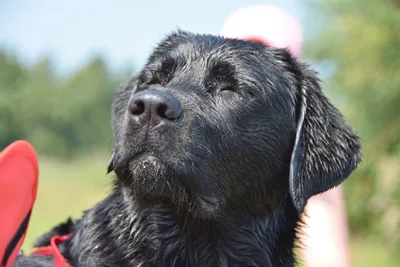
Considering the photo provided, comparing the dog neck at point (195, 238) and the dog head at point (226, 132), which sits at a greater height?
the dog head at point (226, 132)

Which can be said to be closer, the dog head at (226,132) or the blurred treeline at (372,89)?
the dog head at (226,132)

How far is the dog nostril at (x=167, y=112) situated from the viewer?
280 centimetres

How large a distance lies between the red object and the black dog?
0.38 meters

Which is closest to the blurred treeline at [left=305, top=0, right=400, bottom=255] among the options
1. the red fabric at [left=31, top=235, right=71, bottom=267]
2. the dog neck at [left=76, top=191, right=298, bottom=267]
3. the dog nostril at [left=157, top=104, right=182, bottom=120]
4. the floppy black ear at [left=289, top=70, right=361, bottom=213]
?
the floppy black ear at [left=289, top=70, right=361, bottom=213]

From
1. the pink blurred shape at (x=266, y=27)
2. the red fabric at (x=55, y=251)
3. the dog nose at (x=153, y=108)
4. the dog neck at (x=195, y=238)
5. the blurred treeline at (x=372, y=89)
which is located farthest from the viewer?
the blurred treeline at (x=372, y=89)

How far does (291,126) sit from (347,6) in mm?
9044

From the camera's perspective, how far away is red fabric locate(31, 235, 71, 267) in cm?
302

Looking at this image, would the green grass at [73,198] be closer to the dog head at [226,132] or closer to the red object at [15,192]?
the dog head at [226,132]

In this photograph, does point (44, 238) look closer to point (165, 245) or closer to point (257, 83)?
point (165, 245)

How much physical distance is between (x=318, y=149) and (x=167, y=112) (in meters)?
1.02

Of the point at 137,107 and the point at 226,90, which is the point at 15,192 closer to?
the point at 137,107

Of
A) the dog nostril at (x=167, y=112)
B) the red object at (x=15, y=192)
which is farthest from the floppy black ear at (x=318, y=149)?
the red object at (x=15, y=192)

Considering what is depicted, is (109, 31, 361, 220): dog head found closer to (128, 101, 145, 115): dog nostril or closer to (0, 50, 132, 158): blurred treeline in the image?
(128, 101, 145, 115): dog nostril

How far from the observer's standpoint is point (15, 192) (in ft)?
8.80
